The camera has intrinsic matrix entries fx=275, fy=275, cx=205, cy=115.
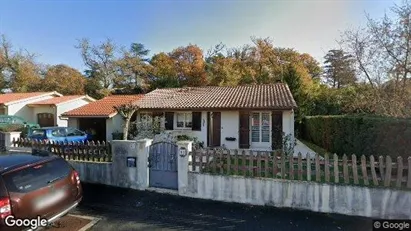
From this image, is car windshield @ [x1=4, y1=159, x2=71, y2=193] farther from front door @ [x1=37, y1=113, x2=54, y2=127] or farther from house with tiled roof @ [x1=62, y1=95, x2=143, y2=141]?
front door @ [x1=37, y1=113, x2=54, y2=127]

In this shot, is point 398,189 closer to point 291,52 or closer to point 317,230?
point 317,230

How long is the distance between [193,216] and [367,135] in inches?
286

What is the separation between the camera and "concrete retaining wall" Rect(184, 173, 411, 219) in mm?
5582

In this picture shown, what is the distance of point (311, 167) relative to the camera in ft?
20.9

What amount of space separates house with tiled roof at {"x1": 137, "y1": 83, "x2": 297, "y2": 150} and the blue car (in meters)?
4.11

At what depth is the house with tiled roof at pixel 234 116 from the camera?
1505cm

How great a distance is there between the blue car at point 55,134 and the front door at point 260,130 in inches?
416

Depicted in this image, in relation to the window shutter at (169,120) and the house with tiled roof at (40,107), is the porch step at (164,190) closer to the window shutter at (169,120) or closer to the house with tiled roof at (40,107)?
the window shutter at (169,120)

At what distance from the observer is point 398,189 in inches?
218

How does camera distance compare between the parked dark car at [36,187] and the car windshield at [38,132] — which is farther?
the car windshield at [38,132]

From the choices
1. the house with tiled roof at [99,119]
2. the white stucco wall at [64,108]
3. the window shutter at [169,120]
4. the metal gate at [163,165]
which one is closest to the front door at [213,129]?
the window shutter at [169,120]

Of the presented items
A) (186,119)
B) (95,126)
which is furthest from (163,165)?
(95,126)

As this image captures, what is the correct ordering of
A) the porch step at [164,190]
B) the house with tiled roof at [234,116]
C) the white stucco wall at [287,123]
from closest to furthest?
the porch step at [164,190] < the white stucco wall at [287,123] < the house with tiled roof at [234,116]

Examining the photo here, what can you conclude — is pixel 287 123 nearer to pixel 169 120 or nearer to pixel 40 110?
pixel 169 120
